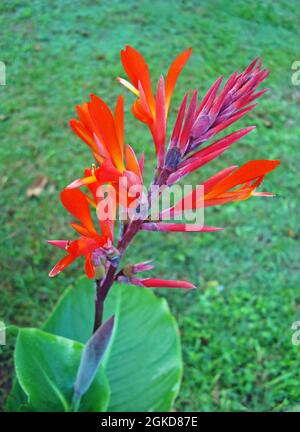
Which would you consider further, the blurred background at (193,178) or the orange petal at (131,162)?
the blurred background at (193,178)

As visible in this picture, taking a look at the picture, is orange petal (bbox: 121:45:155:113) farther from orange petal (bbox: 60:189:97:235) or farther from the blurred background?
the blurred background

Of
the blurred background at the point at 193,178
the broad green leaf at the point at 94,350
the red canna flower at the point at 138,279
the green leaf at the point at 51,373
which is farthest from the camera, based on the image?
the blurred background at the point at 193,178

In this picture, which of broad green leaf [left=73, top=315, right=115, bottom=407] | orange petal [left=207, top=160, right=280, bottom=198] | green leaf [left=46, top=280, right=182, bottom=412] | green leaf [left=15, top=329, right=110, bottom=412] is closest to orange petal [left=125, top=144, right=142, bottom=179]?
orange petal [left=207, top=160, right=280, bottom=198]

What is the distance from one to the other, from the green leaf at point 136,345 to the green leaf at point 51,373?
23 centimetres

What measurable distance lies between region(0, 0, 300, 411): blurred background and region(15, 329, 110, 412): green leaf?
0.64 meters

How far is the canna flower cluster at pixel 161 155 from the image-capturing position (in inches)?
30.6

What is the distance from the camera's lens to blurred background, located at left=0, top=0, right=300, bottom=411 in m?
2.10

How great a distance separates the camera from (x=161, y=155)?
85 centimetres

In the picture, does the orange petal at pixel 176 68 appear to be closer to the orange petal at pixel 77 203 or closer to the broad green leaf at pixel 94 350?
the orange petal at pixel 77 203

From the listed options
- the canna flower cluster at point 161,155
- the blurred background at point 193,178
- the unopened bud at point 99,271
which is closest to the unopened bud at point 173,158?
the canna flower cluster at point 161,155

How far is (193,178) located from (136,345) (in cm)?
126
